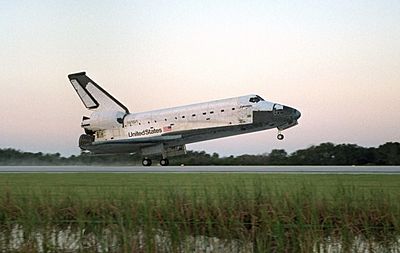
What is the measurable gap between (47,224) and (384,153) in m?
22.8

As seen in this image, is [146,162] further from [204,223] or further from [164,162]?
[204,223]

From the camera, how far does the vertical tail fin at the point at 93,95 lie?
37781 mm

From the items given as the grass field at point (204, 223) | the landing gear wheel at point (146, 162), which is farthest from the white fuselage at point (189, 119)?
the grass field at point (204, 223)

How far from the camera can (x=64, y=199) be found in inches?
421

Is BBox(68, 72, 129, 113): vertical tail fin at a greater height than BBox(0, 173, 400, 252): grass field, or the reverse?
BBox(68, 72, 129, 113): vertical tail fin

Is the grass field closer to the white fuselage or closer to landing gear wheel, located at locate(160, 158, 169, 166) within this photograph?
the white fuselage

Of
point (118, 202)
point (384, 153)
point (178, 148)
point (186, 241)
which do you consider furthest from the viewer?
point (178, 148)

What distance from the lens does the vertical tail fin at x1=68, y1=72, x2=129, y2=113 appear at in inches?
1487

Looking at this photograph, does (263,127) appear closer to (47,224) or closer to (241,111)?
(241,111)

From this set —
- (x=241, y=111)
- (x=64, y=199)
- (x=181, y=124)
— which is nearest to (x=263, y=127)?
(x=241, y=111)

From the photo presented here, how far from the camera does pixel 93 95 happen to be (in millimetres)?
38375

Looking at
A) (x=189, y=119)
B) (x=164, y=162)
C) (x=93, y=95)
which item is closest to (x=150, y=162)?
(x=164, y=162)

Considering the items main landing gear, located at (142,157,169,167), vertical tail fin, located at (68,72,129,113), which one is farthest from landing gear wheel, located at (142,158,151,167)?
vertical tail fin, located at (68,72,129,113)

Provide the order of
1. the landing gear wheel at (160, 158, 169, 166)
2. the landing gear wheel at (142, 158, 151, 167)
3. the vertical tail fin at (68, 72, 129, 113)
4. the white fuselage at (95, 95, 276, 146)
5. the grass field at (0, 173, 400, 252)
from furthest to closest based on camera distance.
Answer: the vertical tail fin at (68, 72, 129, 113) → the landing gear wheel at (142, 158, 151, 167) → the landing gear wheel at (160, 158, 169, 166) → the white fuselage at (95, 95, 276, 146) → the grass field at (0, 173, 400, 252)
